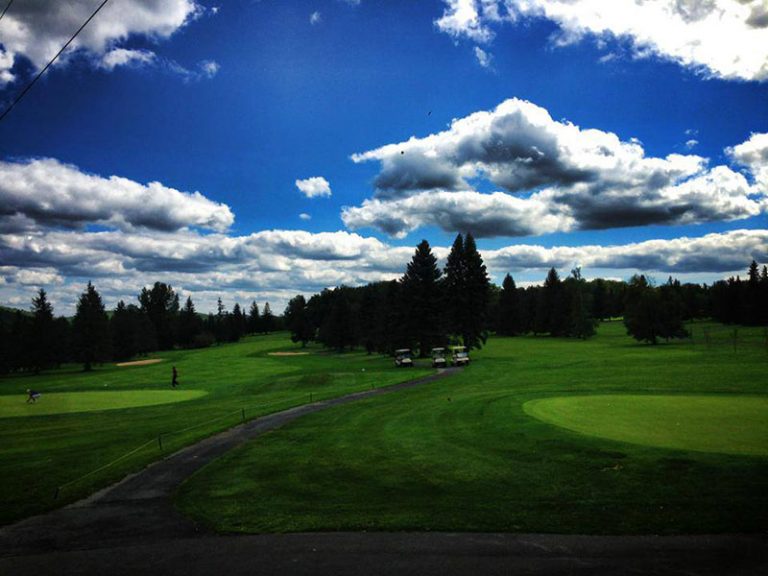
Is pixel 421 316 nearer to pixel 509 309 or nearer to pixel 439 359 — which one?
pixel 439 359

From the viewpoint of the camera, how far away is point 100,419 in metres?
28.4

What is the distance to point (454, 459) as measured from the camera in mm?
15625

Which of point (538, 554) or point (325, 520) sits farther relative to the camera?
point (325, 520)

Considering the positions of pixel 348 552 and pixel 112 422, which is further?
pixel 112 422

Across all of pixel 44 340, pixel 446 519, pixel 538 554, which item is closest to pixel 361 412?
pixel 446 519

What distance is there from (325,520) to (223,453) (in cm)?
884

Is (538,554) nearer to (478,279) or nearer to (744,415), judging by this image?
(744,415)

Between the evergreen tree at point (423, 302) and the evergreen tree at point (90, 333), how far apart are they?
52851 mm

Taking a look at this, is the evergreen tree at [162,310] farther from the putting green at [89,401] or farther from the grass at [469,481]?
the grass at [469,481]

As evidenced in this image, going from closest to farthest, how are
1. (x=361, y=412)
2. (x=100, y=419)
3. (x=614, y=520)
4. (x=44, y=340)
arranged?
(x=614, y=520), (x=361, y=412), (x=100, y=419), (x=44, y=340)

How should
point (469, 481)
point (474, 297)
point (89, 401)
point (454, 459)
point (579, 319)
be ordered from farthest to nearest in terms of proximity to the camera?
point (579, 319) → point (474, 297) → point (89, 401) → point (454, 459) → point (469, 481)

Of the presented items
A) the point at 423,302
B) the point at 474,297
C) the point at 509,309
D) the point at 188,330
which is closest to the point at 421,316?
the point at 423,302

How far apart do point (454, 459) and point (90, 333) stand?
83887mm

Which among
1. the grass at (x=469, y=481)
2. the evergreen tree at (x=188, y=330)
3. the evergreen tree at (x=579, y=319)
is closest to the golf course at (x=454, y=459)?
the grass at (x=469, y=481)
